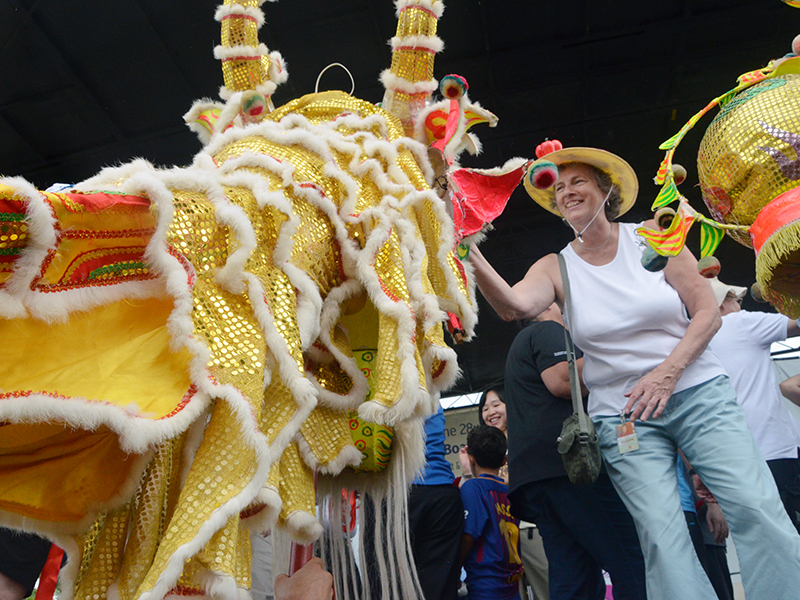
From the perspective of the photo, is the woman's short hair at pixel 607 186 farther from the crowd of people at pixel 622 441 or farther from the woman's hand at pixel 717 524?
the woman's hand at pixel 717 524

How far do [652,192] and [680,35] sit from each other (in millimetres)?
2044

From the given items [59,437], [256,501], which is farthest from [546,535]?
[59,437]

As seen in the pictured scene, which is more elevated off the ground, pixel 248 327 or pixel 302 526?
pixel 248 327

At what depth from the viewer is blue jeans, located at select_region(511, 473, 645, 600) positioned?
1.58 m

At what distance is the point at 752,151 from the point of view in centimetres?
98

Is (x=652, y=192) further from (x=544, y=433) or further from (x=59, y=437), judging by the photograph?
(x=59, y=437)

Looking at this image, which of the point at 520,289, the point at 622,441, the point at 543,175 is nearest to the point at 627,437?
the point at 622,441

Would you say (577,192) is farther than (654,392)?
Yes

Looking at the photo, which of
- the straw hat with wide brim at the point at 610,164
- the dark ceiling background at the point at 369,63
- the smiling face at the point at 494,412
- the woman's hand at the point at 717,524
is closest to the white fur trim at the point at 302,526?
the straw hat with wide brim at the point at 610,164

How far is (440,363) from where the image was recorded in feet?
3.56

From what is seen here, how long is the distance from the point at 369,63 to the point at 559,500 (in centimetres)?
368

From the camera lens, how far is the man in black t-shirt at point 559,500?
1.60 meters

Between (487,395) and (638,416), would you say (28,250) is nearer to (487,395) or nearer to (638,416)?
(638,416)

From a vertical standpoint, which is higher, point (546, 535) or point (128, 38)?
point (128, 38)
